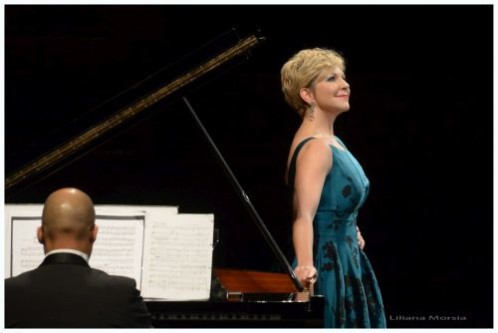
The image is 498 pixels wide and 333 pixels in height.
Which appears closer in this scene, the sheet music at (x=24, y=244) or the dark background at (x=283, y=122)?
the sheet music at (x=24, y=244)

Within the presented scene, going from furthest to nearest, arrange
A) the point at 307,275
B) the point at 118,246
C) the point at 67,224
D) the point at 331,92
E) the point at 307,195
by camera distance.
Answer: the point at 331,92 < the point at 307,195 < the point at 307,275 < the point at 118,246 < the point at 67,224

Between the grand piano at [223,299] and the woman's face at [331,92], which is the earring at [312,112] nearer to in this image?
the woman's face at [331,92]

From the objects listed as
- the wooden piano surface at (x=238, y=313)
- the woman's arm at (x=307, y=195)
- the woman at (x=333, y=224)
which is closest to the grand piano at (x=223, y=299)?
the wooden piano surface at (x=238, y=313)

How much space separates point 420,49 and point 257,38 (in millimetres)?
1450

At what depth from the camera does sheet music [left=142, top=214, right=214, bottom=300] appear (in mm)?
3424

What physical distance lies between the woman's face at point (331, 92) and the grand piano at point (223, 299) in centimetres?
71

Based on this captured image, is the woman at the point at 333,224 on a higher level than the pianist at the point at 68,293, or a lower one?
higher

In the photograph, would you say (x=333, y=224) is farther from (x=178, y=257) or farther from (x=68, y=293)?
(x=68, y=293)

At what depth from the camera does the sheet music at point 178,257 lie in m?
3.42

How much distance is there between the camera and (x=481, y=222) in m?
4.99

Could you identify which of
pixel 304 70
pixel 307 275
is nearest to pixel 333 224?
pixel 307 275

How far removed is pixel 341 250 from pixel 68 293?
1.47m

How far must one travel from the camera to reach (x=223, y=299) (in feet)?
11.2
